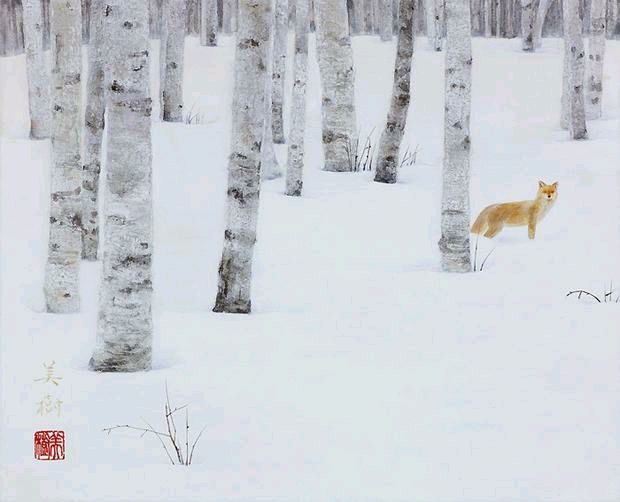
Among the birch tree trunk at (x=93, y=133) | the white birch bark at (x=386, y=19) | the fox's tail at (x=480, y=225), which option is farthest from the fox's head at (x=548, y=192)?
the white birch bark at (x=386, y=19)

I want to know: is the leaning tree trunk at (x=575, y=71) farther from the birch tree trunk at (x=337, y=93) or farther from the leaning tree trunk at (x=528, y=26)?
the leaning tree trunk at (x=528, y=26)

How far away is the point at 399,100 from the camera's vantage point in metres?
12.3

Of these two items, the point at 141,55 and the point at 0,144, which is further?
the point at 0,144

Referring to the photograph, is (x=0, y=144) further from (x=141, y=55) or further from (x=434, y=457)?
(x=434, y=457)

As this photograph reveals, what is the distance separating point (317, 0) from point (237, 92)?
600 cm

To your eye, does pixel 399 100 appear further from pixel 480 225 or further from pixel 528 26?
pixel 528 26

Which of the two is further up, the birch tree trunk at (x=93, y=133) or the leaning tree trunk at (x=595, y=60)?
the leaning tree trunk at (x=595, y=60)

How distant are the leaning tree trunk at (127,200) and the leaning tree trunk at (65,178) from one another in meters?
1.71

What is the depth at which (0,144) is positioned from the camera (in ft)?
48.2

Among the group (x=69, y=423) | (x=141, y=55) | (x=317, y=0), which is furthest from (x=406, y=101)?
(x=69, y=423)

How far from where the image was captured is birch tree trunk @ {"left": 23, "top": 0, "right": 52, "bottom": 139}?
15.7m

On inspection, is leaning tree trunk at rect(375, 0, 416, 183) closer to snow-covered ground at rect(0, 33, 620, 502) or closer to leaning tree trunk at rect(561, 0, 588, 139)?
snow-covered ground at rect(0, 33, 620, 502)

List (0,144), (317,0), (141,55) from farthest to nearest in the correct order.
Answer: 1. (0,144)
2. (317,0)
3. (141,55)

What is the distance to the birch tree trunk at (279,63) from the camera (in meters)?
13.2
